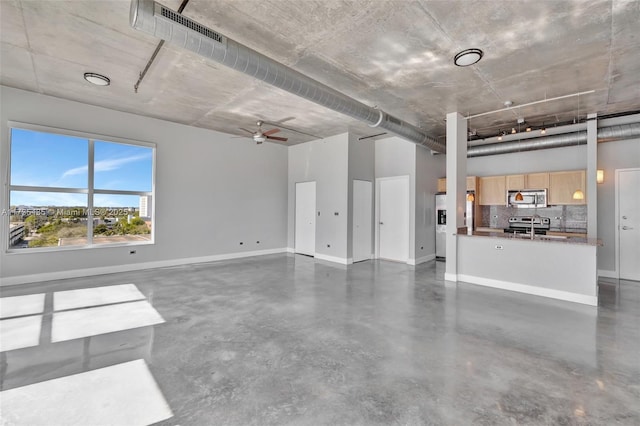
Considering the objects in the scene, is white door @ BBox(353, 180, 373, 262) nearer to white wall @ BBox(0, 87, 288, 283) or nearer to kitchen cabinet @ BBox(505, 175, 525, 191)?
white wall @ BBox(0, 87, 288, 283)

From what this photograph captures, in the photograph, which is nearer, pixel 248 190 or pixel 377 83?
pixel 377 83

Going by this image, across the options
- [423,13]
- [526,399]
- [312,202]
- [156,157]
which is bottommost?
[526,399]

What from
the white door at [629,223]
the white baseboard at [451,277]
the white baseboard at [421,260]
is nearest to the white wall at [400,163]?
the white baseboard at [421,260]

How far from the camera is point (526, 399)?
83.1 inches

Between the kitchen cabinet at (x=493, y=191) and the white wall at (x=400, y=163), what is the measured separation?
1896 millimetres

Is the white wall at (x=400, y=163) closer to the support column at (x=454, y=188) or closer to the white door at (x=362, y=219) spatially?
the white door at (x=362, y=219)

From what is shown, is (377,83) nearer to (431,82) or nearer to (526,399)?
(431,82)

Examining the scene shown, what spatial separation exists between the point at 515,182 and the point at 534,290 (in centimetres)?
327

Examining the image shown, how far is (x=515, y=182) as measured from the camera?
6.98m

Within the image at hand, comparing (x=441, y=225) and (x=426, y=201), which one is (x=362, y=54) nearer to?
(x=426, y=201)

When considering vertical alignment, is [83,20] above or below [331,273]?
above

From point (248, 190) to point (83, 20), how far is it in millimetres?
5070

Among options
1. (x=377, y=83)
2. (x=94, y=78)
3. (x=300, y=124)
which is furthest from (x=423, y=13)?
(x=94, y=78)

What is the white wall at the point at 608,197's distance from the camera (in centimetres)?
584
